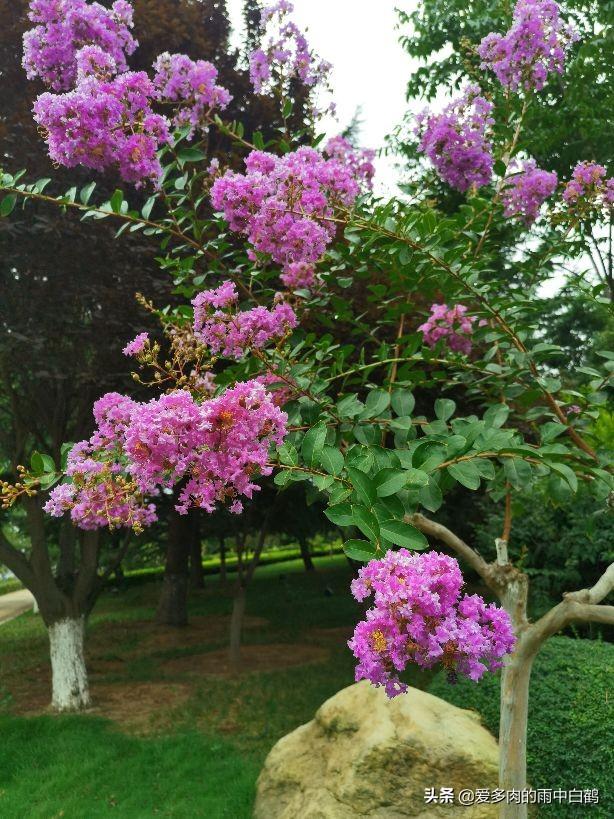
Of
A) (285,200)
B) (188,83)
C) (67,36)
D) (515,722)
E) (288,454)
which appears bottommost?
(515,722)

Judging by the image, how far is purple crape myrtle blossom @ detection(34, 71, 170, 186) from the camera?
2.53 metres

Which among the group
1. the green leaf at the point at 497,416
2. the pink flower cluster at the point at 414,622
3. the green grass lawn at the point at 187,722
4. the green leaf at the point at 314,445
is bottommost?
the green grass lawn at the point at 187,722

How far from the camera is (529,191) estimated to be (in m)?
3.32

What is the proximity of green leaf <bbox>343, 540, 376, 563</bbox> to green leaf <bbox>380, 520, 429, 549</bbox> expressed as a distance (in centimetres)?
4

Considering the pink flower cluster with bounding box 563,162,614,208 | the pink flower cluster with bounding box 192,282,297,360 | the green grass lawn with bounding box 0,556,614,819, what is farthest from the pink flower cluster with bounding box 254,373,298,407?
the green grass lawn with bounding box 0,556,614,819

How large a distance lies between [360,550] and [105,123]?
2.04 meters

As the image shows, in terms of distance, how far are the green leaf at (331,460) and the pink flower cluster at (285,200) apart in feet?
3.59

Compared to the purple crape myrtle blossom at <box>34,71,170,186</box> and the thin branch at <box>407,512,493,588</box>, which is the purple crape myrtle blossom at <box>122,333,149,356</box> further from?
the thin branch at <box>407,512,493,588</box>

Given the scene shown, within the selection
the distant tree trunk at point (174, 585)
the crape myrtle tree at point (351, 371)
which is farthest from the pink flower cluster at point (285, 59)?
the distant tree trunk at point (174, 585)

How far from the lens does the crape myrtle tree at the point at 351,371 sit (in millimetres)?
1478

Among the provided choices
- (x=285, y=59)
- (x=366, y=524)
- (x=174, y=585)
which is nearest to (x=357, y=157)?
(x=285, y=59)

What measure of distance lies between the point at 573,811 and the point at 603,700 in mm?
633

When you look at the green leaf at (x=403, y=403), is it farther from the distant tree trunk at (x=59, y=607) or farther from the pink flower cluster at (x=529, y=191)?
the distant tree trunk at (x=59, y=607)

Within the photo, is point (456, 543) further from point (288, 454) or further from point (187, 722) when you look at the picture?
point (187, 722)
